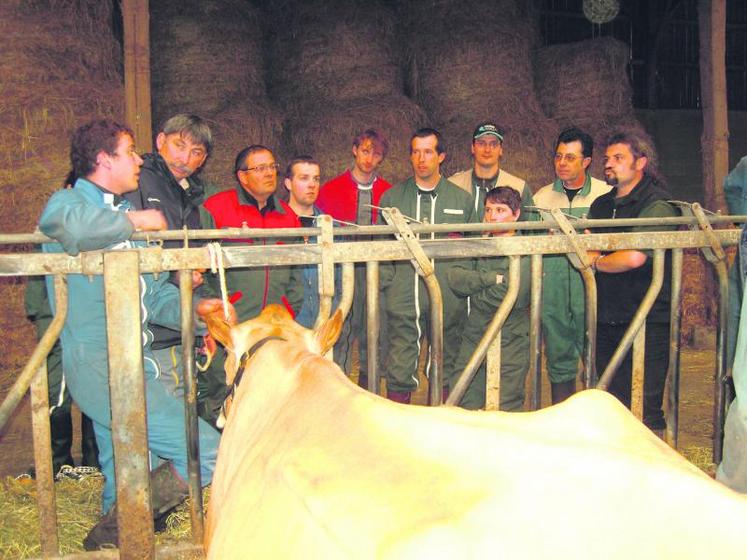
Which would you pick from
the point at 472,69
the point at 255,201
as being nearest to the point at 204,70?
the point at 472,69

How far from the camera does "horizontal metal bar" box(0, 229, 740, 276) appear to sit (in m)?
2.80

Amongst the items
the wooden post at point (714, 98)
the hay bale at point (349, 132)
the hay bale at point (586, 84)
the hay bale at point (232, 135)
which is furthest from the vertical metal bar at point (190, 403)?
the hay bale at point (586, 84)

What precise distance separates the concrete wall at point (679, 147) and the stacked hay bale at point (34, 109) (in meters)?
7.68

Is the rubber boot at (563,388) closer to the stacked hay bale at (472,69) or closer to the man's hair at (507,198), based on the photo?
the man's hair at (507,198)

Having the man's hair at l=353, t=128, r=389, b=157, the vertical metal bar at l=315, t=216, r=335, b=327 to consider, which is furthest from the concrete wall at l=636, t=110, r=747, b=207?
the vertical metal bar at l=315, t=216, r=335, b=327

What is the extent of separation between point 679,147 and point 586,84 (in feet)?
11.9

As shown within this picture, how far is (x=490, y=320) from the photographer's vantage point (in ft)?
14.1

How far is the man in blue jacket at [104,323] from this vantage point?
300cm

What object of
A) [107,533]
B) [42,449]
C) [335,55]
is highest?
[335,55]

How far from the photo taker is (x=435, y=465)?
1.57 metres

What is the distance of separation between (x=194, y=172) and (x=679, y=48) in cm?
1171

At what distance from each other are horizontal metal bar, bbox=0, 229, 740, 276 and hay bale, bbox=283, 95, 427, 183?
4.24 metres

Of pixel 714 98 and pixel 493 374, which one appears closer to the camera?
pixel 493 374

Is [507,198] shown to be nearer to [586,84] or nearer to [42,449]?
[42,449]
